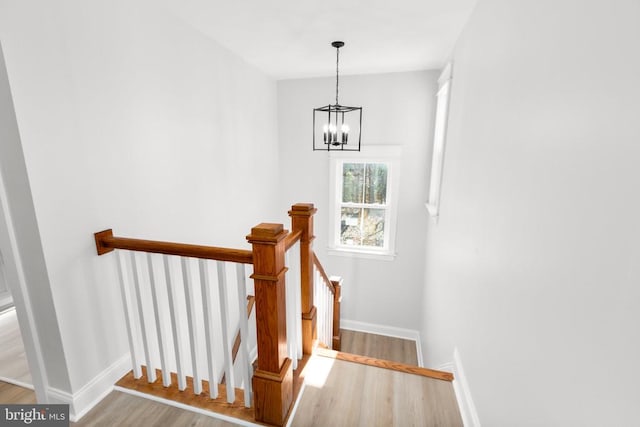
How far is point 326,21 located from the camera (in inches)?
91.0

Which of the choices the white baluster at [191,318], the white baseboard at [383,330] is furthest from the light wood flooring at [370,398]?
the white baseboard at [383,330]

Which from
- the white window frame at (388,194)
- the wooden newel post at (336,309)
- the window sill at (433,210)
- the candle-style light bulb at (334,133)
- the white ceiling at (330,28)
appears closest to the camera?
the white ceiling at (330,28)

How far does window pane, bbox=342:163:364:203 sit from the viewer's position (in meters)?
4.15

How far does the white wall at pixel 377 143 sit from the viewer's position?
12.1ft

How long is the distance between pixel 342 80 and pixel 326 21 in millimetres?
1543

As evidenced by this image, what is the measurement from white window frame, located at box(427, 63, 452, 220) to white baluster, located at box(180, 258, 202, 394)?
2.39 m

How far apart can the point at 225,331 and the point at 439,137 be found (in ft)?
9.33

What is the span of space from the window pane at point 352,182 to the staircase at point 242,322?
95.8 inches

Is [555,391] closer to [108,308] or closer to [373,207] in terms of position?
[108,308]

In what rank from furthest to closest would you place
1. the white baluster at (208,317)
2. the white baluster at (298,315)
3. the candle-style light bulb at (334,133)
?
the candle-style light bulb at (334,133)
the white baluster at (298,315)
the white baluster at (208,317)

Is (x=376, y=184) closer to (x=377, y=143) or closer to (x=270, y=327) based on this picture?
(x=377, y=143)

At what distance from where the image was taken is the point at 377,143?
12.7 feet

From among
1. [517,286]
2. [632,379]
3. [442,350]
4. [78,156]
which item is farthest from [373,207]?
[632,379]

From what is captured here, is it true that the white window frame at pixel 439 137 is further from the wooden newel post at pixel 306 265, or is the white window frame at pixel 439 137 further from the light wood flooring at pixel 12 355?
the light wood flooring at pixel 12 355
